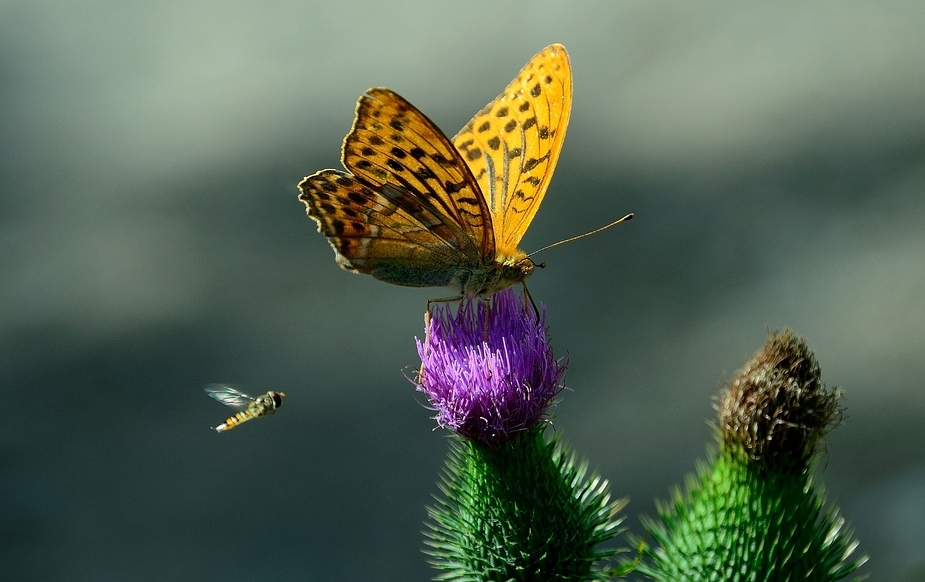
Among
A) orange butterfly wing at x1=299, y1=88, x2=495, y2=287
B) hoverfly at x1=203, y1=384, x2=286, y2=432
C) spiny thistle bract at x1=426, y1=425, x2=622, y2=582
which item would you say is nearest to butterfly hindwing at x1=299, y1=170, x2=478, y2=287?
orange butterfly wing at x1=299, y1=88, x2=495, y2=287

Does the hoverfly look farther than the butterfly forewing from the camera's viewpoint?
No

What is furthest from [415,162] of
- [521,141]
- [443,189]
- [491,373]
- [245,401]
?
[245,401]

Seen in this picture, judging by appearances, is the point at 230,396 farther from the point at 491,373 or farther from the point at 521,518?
the point at 521,518

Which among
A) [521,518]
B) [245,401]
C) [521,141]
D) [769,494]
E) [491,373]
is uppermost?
[521,141]

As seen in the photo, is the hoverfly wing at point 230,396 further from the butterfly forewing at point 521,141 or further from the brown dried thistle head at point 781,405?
the brown dried thistle head at point 781,405

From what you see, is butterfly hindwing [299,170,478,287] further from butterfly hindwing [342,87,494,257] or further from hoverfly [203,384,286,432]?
hoverfly [203,384,286,432]

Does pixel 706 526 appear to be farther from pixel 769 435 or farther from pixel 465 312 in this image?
pixel 465 312
